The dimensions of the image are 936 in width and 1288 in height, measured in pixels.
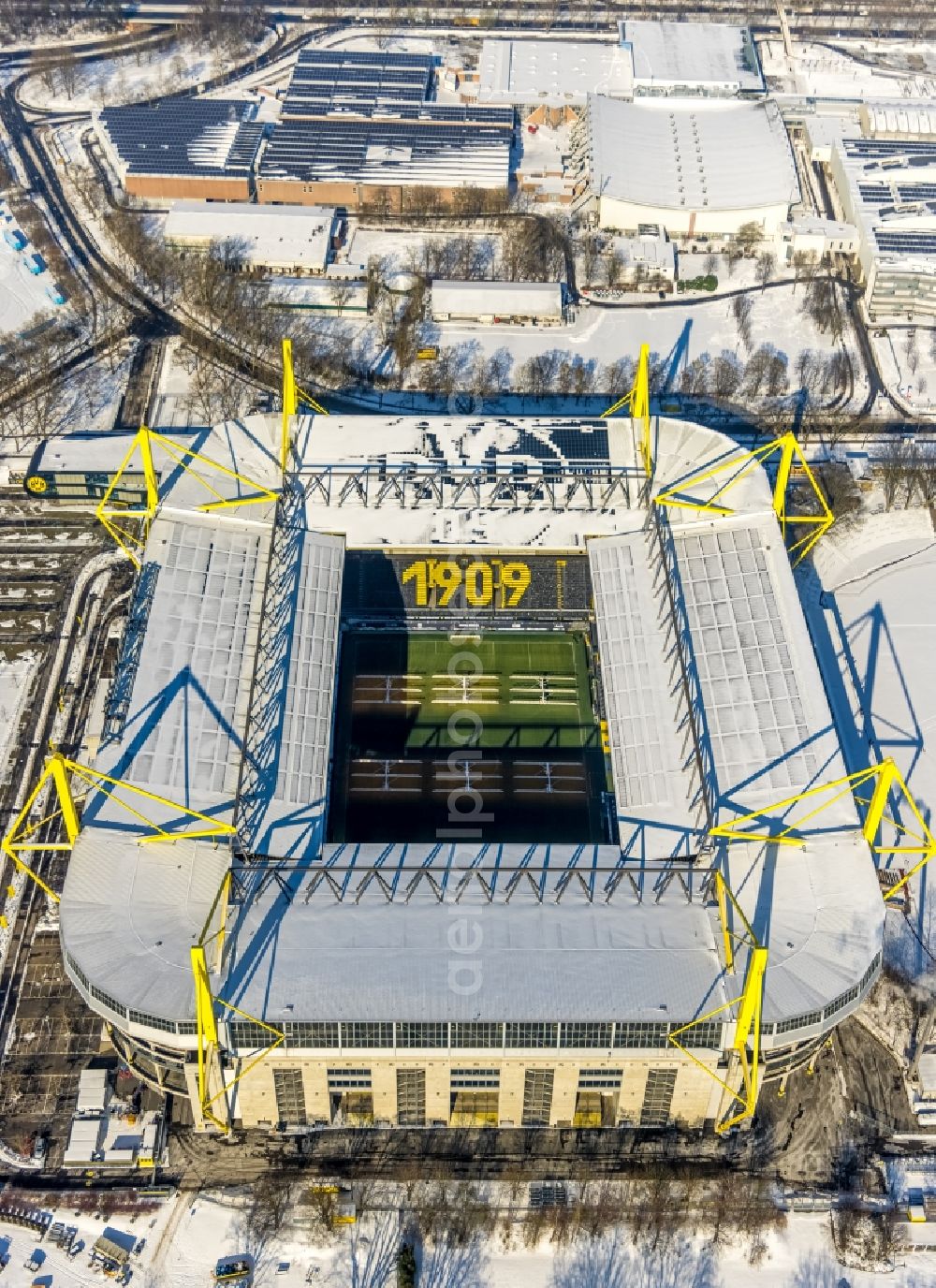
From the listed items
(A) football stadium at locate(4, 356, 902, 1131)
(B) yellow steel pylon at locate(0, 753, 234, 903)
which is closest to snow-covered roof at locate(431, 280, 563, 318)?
(A) football stadium at locate(4, 356, 902, 1131)

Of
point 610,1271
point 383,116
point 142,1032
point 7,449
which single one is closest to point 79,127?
point 383,116

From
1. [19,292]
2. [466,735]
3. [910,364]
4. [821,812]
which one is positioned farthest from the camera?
[19,292]

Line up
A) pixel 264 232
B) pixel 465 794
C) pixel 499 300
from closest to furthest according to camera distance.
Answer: pixel 465 794 < pixel 499 300 < pixel 264 232

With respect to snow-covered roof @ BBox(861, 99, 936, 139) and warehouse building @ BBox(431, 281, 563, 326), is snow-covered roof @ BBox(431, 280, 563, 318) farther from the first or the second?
snow-covered roof @ BBox(861, 99, 936, 139)

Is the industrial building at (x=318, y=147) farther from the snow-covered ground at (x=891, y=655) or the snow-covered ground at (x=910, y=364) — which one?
the snow-covered ground at (x=891, y=655)

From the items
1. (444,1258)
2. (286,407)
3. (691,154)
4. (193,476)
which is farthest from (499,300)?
(444,1258)

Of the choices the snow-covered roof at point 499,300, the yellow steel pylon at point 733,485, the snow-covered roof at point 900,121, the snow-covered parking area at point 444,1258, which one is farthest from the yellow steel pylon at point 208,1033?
the snow-covered roof at point 900,121

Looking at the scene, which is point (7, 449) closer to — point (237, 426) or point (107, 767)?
point (237, 426)

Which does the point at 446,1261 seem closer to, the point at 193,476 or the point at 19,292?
the point at 193,476
